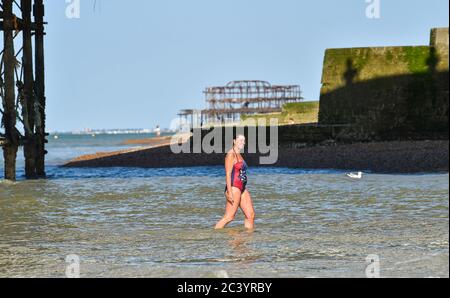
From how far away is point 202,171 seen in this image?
20406 mm

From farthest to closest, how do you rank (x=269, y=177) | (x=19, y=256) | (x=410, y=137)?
(x=410, y=137), (x=269, y=177), (x=19, y=256)

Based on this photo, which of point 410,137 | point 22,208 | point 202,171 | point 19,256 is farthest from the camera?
point 410,137

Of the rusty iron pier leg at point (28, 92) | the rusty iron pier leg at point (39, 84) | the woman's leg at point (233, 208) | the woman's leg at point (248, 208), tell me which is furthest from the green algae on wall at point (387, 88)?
the woman's leg at point (233, 208)

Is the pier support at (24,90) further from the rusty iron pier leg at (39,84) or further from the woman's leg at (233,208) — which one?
the woman's leg at (233,208)

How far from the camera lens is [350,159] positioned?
66.3 ft

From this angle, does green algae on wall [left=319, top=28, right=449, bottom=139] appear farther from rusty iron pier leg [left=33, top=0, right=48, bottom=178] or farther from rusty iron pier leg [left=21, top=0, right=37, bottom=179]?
rusty iron pier leg [left=21, top=0, right=37, bottom=179]

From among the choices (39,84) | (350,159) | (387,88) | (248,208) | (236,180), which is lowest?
(350,159)

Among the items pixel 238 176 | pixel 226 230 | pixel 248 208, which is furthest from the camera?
pixel 226 230

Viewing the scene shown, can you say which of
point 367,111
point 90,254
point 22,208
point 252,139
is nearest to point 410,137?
point 367,111

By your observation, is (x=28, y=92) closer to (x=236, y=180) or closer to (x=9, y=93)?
(x=9, y=93)

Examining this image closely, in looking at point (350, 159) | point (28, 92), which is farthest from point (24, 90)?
point (350, 159)

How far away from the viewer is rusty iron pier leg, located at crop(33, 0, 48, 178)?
61.6ft
